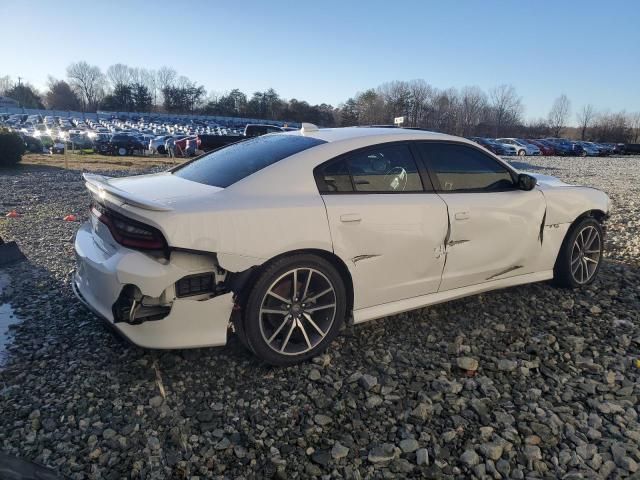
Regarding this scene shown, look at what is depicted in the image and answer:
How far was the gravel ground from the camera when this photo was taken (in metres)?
2.25

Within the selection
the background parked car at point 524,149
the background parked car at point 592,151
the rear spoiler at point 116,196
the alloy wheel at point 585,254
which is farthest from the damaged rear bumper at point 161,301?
the background parked car at point 592,151

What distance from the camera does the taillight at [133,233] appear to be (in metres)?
2.62

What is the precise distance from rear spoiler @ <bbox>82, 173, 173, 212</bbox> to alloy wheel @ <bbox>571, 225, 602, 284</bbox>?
379 cm

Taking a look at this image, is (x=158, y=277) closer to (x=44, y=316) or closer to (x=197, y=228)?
(x=197, y=228)

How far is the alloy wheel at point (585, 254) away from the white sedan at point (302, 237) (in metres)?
0.59

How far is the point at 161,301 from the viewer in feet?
8.79

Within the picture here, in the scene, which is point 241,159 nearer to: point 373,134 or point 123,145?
point 373,134

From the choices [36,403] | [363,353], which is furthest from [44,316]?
[363,353]

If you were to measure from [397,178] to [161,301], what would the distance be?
1.86m

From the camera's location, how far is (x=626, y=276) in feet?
16.4

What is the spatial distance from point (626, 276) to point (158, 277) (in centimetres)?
489

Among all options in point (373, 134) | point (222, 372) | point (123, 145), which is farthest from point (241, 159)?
point (123, 145)

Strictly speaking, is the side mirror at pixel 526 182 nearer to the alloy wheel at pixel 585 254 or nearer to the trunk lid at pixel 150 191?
the alloy wheel at pixel 585 254

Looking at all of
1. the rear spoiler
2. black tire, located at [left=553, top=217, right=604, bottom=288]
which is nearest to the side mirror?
black tire, located at [left=553, top=217, right=604, bottom=288]
